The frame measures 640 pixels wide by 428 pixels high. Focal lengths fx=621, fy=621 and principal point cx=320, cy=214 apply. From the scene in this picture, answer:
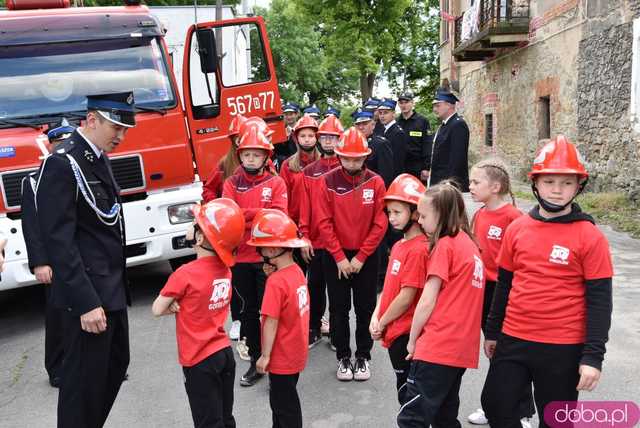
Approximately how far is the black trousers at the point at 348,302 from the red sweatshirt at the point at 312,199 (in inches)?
16.4

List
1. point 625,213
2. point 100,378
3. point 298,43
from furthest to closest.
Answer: point 298,43 < point 625,213 < point 100,378

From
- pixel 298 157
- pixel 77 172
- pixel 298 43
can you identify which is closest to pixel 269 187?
pixel 298 157

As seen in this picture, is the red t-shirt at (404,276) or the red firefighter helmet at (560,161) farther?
the red t-shirt at (404,276)

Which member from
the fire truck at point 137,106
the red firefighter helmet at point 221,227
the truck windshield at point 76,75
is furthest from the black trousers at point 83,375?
the truck windshield at point 76,75

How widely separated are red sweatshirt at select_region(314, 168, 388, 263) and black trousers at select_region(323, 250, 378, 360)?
0.12 m

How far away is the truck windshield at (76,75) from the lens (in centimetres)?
596

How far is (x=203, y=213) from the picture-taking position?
309cm

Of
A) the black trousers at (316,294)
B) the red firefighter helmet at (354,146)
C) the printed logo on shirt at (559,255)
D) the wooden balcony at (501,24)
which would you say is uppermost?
the wooden balcony at (501,24)

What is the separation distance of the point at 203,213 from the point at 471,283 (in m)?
1.37

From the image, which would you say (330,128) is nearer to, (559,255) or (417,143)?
(417,143)

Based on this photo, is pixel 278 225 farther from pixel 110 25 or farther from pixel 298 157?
pixel 110 25

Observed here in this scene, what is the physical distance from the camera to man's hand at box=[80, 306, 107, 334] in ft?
9.91

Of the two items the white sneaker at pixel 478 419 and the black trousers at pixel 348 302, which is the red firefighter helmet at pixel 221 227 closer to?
the black trousers at pixel 348 302

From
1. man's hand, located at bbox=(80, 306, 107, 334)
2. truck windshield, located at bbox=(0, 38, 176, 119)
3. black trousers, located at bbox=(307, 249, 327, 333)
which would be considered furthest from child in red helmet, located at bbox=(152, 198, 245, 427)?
truck windshield, located at bbox=(0, 38, 176, 119)
